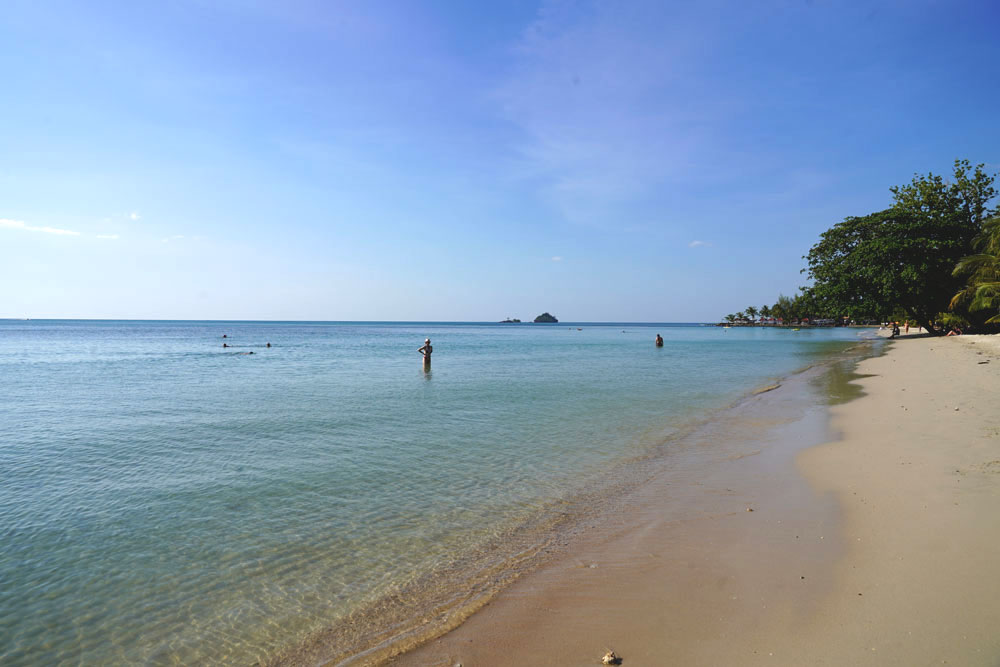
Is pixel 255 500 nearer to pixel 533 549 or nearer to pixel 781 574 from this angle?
pixel 533 549

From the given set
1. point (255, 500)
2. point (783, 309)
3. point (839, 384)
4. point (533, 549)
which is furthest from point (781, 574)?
point (783, 309)

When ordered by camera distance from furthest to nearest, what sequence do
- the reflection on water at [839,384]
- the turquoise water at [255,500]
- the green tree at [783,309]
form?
the green tree at [783,309], the reflection on water at [839,384], the turquoise water at [255,500]

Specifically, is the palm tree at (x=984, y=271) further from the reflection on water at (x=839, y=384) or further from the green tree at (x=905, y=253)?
the reflection on water at (x=839, y=384)

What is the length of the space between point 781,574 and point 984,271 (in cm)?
4306

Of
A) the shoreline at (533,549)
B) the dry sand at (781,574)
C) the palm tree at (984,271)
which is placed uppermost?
the palm tree at (984,271)

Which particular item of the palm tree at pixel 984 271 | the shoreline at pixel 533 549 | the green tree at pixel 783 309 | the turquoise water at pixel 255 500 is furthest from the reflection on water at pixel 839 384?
the green tree at pixel 783 309

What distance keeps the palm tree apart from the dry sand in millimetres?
33347

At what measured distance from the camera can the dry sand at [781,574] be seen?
3863 mm

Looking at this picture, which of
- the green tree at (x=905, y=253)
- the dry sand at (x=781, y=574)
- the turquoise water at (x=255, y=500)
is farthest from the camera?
the green tree at (x=905, y=253)

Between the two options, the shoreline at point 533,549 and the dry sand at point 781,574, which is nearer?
the dry sand at point 781,574

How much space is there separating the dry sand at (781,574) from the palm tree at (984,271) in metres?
33.3

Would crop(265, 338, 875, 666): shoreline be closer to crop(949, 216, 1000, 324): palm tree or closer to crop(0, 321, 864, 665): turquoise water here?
crop(0, 321, 864, 665): turquoise water

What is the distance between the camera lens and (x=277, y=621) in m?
4.65

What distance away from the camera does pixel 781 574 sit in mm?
5008
